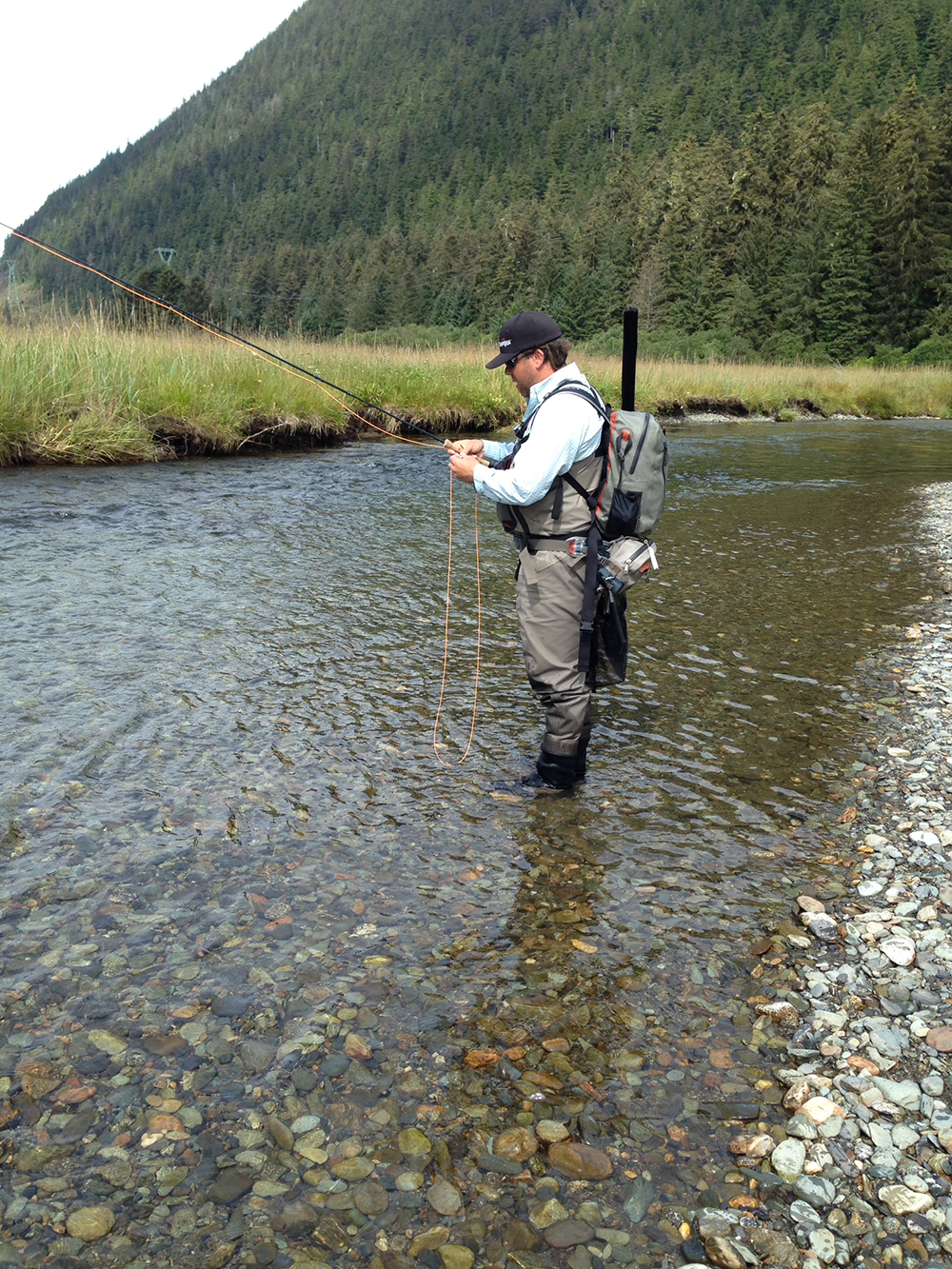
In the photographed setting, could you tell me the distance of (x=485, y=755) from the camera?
17.2ft

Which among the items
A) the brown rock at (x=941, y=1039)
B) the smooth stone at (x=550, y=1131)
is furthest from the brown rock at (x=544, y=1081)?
the brown rock at (x=941, y=1039)

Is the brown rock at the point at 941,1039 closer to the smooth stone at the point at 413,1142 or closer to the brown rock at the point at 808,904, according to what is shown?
the brown rock at the point at 808,904

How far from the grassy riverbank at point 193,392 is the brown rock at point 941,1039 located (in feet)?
41.6

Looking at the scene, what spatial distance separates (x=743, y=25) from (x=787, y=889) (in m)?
211

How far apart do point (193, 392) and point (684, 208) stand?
75.3 metres

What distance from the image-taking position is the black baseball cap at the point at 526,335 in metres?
4.31

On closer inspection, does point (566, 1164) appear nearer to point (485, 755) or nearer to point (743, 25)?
point (485, 755)

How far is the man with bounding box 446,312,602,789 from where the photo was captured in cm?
416

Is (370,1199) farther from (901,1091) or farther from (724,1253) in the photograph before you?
(901,1091)

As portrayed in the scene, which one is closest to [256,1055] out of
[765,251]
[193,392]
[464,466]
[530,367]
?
[464,466]

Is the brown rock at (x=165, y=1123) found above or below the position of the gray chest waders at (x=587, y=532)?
below

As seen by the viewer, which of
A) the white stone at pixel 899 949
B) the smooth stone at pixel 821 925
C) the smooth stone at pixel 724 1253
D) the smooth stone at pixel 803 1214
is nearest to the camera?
the smooth stone at pixel 724 1253

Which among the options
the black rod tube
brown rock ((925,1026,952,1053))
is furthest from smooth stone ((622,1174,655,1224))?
the black rod tube

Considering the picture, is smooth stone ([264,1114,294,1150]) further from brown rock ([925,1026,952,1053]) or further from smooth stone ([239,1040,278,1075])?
brown rock ([925,1026,952,1053])
